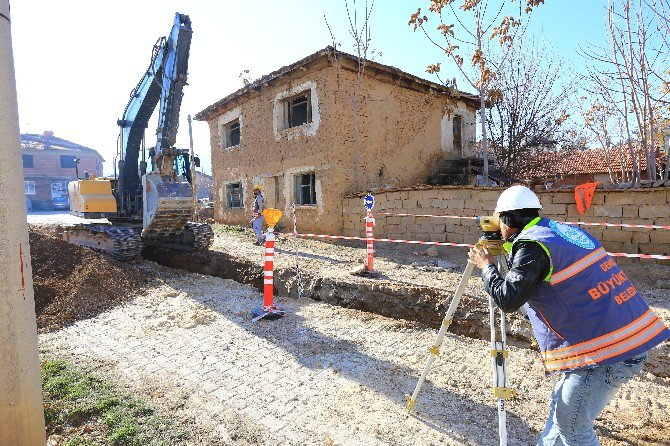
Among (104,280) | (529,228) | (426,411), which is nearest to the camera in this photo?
(529,228)

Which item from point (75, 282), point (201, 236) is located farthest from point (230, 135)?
point (75, 282)

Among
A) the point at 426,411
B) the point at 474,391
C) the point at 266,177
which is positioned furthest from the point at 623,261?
the point at 266,177

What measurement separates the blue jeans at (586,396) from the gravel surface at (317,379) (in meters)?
1.04

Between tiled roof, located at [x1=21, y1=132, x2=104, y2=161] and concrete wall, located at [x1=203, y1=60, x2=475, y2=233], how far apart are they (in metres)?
34.0

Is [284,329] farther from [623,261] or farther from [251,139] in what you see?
[251,139]

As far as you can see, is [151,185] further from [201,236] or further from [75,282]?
[75,282]

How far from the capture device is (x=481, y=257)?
8.17 feet

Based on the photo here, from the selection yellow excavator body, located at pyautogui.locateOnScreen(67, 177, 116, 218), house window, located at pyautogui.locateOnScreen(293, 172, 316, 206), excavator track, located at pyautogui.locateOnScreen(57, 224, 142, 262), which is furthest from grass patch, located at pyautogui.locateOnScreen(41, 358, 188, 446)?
house window, located at pyautogui.locateOnScreen(293, 172, 316, 206)

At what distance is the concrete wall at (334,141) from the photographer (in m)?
12.7

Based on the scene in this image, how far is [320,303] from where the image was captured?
671 centimetres

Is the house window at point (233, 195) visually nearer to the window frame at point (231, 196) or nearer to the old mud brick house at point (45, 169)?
the window frame at point (231, 196)

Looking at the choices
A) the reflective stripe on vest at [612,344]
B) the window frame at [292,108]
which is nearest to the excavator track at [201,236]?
the window frame at [292,108]

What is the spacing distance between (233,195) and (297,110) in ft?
17.1

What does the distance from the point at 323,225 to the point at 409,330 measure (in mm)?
7929
